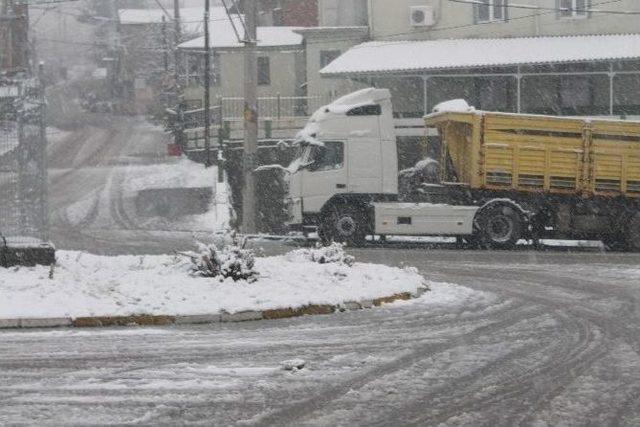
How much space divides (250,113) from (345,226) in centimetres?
362

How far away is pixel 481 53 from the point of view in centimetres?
3809

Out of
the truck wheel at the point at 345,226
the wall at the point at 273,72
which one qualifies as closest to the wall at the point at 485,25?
the wall at the point at 273,72

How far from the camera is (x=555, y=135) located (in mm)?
26016

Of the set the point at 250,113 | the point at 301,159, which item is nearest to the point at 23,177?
the point at 250,113

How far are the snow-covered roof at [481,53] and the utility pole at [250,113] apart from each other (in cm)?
1078

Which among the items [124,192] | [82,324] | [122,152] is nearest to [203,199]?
[124,192]

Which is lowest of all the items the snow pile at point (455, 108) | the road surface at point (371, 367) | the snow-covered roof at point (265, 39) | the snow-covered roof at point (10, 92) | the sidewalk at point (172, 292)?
the road surface at point (371, 367)

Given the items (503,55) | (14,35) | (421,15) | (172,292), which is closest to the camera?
(172,292)

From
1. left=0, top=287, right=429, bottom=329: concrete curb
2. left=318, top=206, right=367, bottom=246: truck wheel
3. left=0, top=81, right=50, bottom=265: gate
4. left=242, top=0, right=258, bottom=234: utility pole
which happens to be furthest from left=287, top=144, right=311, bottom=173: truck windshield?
left=0, top=287, right=429, bottom=329: concrete curb

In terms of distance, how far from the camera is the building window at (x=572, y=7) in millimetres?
39312

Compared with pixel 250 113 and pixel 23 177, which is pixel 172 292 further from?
pixel 250 113

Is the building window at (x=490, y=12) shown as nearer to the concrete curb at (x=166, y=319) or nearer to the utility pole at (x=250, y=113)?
the utility pole at (x=250, y=113)

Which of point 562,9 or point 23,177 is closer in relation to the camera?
point 23,177

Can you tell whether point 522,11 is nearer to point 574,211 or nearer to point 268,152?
point 268,152
